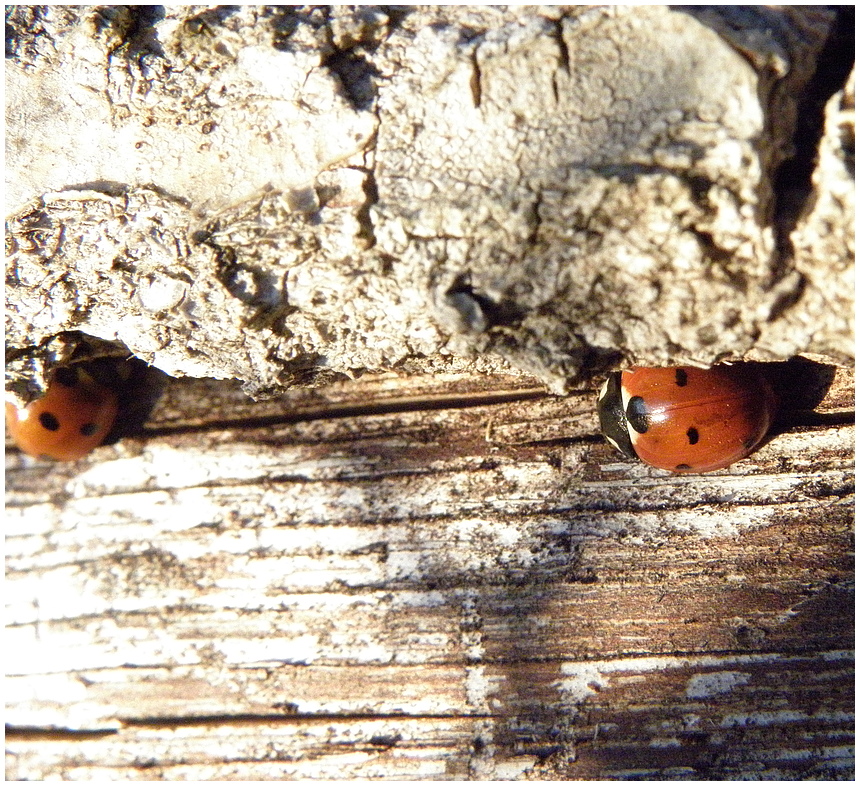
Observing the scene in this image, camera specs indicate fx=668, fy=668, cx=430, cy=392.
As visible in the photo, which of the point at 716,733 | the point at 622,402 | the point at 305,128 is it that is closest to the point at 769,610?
the point at 716,733

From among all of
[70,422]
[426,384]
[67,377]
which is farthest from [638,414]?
[67,377]

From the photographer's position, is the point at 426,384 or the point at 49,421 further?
the point at 49,421

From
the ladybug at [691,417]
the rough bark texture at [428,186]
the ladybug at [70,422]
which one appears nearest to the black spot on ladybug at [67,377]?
the ladybug at [70,422]

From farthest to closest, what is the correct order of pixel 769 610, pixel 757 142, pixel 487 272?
pixel 769 610 < pixel 487 272 < pixel 757 142

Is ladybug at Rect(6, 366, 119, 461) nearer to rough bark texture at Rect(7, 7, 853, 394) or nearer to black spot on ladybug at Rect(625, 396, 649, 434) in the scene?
rough bark texture at Rect(7, 7, 853, 394)

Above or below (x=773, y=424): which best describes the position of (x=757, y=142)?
above

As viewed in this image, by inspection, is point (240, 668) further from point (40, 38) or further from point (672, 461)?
point (40, 38)

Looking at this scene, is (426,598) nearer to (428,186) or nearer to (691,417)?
(691,417)
